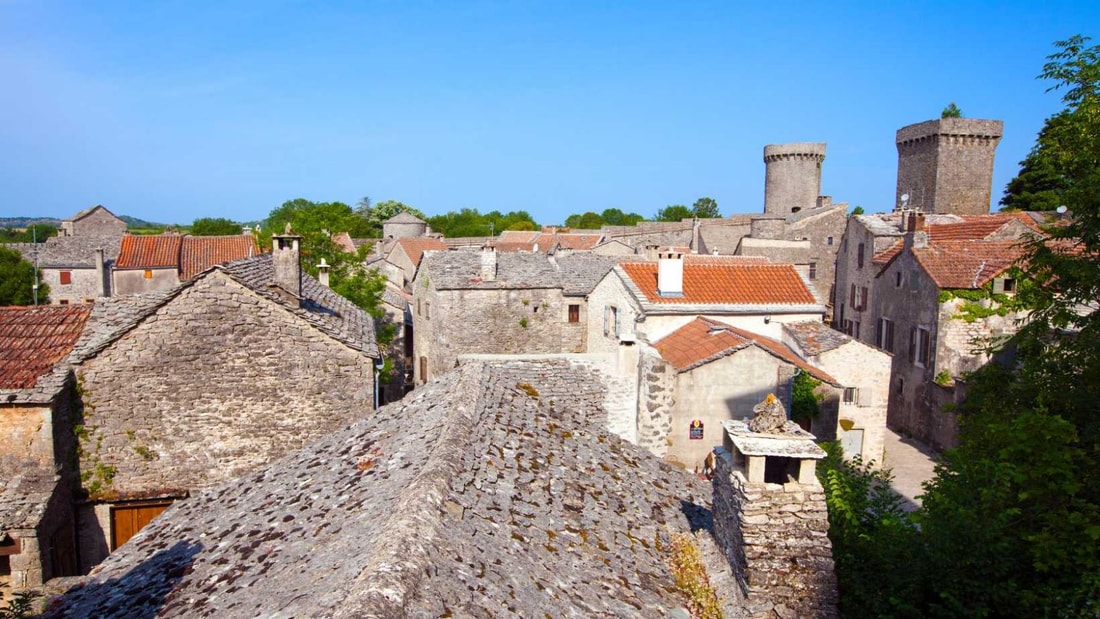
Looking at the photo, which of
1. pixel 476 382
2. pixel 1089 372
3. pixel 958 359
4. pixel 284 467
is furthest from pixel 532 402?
pixel 958 359

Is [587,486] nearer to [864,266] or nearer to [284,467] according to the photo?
[284,467]

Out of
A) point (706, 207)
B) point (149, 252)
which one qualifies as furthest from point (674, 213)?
point (149, 252)

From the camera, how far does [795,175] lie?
69.2m

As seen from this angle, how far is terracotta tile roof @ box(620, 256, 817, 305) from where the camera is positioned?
23.5 metres

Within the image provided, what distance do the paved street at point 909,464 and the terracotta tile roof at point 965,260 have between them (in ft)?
19.4

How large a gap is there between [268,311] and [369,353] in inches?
80.8

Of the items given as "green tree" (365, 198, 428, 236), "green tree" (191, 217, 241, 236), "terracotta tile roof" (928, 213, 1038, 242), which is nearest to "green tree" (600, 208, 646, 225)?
"green tree" (365, 198, 428, 236)

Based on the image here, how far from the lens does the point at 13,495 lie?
36.1 feet

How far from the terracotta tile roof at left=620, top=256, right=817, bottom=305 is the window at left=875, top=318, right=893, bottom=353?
7.02 m

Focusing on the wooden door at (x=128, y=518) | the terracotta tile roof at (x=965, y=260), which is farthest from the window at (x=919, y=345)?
the wooden door at (x=128, y=518)

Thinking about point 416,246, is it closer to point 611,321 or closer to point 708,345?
point 611,321

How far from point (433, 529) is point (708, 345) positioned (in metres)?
14.2

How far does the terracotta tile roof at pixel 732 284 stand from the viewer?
23.5m

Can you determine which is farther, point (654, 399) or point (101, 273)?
point (101, 273)
